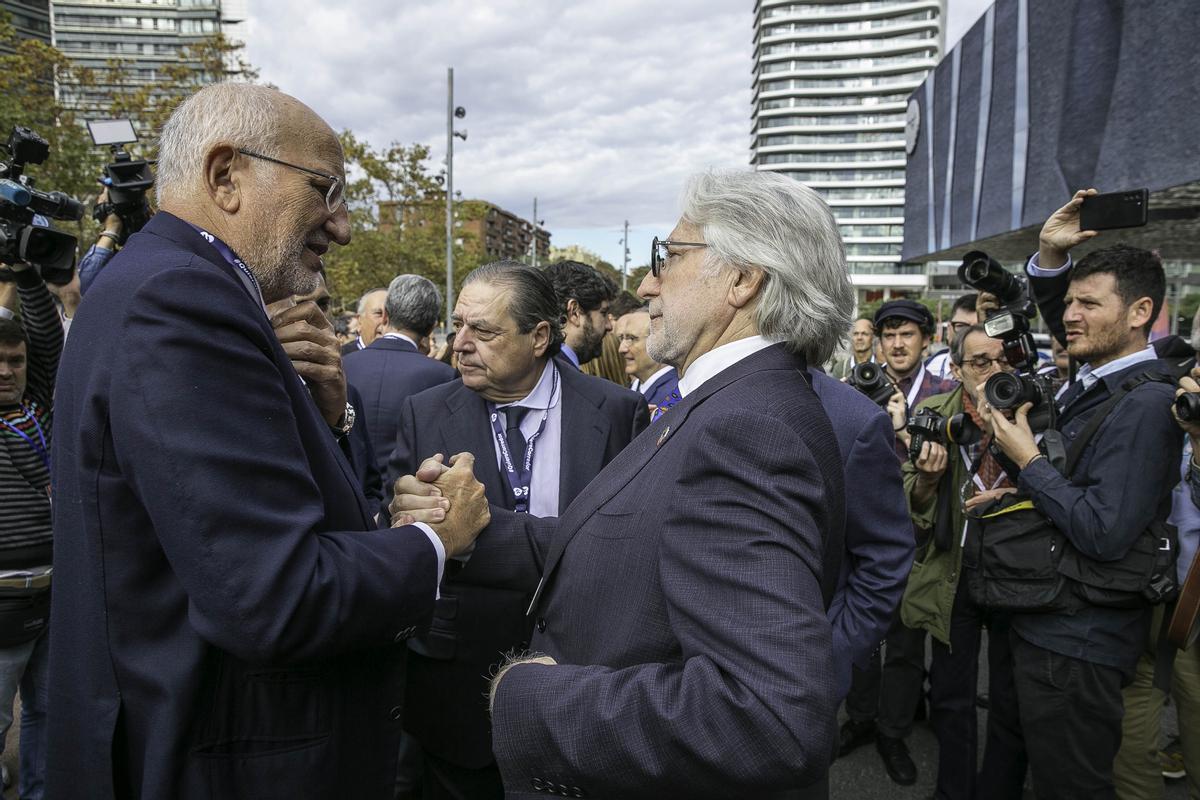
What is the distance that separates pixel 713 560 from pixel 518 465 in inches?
71.0

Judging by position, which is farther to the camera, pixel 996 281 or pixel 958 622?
pixel 958 622

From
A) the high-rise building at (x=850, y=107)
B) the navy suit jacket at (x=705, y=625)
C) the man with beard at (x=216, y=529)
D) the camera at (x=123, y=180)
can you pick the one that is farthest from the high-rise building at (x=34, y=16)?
the navy suit jacket at (x=705, y=625)

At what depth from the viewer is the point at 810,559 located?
1174 mm

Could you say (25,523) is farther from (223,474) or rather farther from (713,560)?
(713,560)

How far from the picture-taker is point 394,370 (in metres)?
4.27

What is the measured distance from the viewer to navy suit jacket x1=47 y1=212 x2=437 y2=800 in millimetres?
1223

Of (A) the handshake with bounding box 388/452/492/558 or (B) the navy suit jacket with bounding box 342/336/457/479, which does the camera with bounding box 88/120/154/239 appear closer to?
(B) the navy suit jacket with bounding box 342/336/457/479

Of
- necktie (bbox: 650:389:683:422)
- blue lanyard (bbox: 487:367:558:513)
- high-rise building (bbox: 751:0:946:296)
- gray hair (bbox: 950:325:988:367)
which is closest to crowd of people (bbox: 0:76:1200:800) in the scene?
blue lanyard (bbox: 487:367:558:513)

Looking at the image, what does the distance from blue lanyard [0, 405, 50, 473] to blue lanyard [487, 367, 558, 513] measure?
6.51ft

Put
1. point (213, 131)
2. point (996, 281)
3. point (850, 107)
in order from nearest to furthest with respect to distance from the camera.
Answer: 1. point (213, 131)
2. point (996, 281)
3. point (850, 107)

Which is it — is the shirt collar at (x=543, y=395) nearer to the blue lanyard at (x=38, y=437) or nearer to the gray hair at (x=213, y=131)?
the gray hair at (x=213, y=131)

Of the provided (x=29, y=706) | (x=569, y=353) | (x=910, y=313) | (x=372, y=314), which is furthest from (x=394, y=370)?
(x=910, y=313)

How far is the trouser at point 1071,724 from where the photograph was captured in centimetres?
269

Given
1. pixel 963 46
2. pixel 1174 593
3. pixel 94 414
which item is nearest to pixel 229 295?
pixel 94 414
